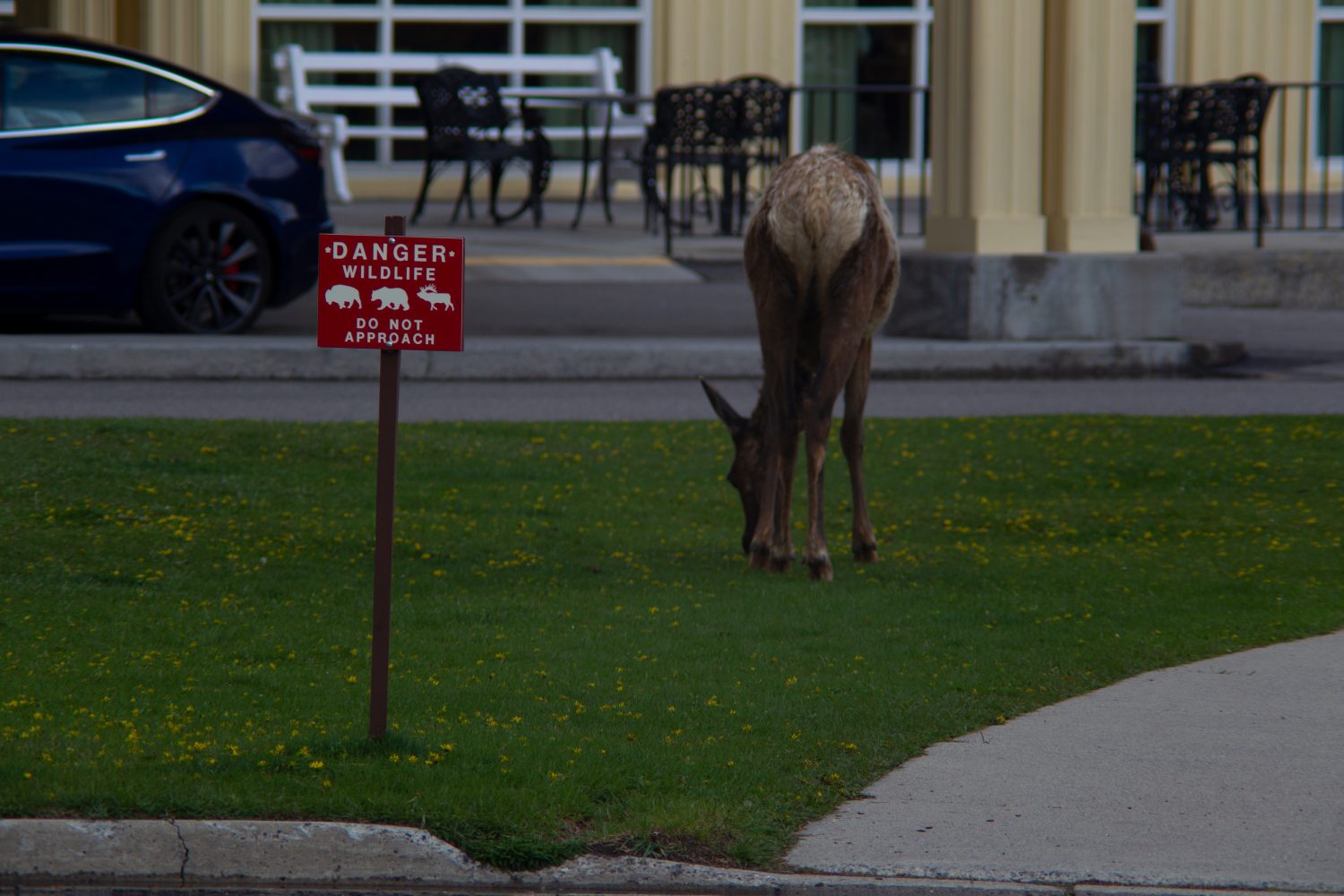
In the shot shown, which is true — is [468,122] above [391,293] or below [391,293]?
Answer: above

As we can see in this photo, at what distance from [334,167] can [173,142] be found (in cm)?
906

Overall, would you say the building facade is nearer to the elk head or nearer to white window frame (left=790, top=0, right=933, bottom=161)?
white window frame (left=790, top=0, right=933, bottom=161)

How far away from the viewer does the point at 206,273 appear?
13016 millimetres

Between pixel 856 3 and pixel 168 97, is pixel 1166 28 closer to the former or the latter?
pixel 856 3

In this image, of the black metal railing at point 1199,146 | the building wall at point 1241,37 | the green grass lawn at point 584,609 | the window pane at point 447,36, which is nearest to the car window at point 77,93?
the green grass lawn at point 584,609

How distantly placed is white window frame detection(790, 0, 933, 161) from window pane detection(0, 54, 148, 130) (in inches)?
489

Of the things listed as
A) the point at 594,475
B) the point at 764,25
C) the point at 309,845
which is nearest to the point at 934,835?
the point at 309,845

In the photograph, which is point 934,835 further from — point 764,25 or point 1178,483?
point 764,25

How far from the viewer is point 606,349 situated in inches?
510

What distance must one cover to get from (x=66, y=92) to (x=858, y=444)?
22.2ft

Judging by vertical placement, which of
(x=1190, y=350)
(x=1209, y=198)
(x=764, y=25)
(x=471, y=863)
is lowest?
(x=471, y=863)

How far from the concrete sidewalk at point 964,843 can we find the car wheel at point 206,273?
27.9ft

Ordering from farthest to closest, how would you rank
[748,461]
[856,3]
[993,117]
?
[856,3] → [993,117] → [748,461]

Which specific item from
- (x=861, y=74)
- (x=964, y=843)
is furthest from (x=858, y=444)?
(x=861, y=74)
